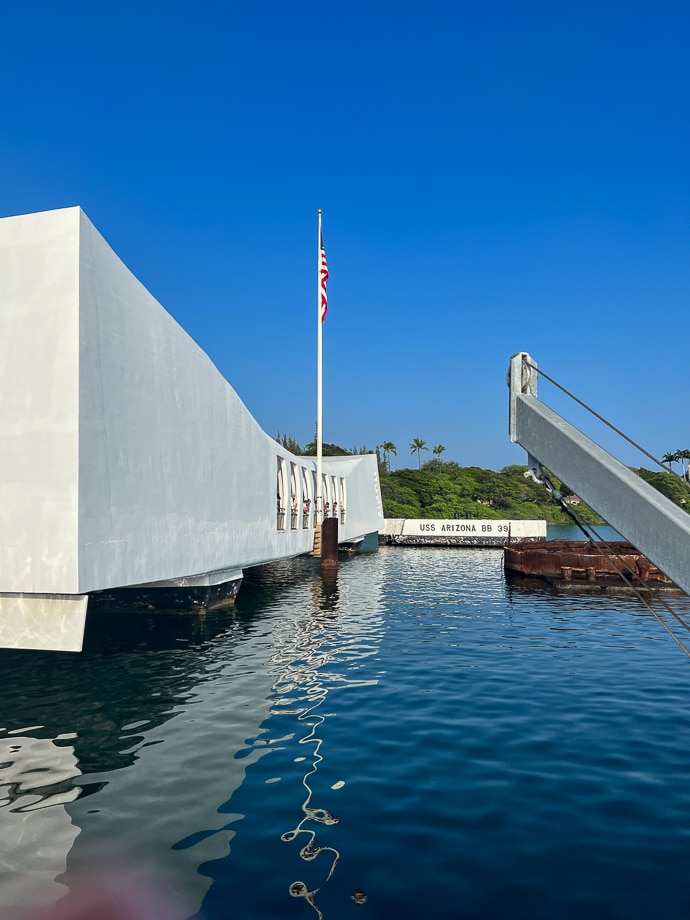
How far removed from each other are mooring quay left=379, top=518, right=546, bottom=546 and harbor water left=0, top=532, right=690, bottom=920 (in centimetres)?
4429

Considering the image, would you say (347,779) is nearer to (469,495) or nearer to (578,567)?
(578,567)

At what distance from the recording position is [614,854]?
251 inches

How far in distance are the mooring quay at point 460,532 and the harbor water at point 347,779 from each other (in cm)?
4429

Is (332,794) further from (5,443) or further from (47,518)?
(5,443)

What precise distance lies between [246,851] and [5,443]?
8455mm

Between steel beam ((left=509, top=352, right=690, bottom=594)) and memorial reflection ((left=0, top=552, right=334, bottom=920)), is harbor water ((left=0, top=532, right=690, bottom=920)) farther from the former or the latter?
steel beam ((left=509, top=352, right=690, bottom=594))

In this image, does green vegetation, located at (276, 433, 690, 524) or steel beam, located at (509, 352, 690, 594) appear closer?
steel beam, located at (509, 352, 690, 594)

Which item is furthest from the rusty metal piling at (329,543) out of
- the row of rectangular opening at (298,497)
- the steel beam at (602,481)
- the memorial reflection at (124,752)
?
the steel beam at (602,481)

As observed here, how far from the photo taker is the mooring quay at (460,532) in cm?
6144

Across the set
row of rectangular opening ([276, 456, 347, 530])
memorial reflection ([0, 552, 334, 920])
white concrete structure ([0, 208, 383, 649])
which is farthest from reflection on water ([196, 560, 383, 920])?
row of rectangular opening ([276, 456, 347, 530])

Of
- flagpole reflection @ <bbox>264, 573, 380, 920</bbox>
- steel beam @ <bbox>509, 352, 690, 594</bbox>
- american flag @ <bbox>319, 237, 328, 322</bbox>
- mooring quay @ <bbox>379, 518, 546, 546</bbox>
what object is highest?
american flag @ <bbox>319, 237, 328, 322</bbox>

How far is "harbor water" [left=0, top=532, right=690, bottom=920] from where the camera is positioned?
18.8ft

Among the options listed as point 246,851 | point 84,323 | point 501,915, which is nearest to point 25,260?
point 84,323

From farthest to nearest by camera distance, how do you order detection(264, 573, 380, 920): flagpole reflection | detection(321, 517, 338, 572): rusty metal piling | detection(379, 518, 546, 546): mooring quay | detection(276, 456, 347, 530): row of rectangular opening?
1. detection(379, 518, 546, 546): mooring quay
2. detection(321, 517, 338, 572): rusty metal piling
3. detection(276, 456, 347, 530): row of rectangular opening
4. detection(264, 573, 380, 920): flagpole reflection
